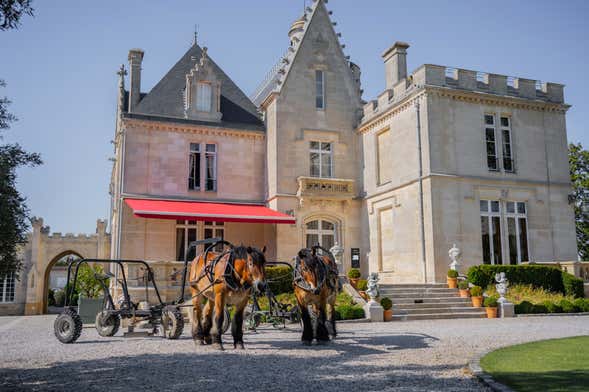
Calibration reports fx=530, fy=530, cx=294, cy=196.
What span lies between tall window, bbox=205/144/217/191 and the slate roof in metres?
1.18

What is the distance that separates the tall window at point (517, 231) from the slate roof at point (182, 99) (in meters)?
11.6

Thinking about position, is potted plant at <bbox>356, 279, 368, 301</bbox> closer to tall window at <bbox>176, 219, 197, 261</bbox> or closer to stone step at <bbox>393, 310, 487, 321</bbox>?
stone step at <bbox>393, 310, 487, 321</bbox>

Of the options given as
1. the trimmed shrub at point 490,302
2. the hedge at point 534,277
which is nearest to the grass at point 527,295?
the hedge at point 534,277

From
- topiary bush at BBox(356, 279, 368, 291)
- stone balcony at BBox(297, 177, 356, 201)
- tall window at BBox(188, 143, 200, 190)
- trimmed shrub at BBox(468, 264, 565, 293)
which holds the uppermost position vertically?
tall window at BBox(188, 143, 200, 190)

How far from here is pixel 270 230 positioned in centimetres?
2356

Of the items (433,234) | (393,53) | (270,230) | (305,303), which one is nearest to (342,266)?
(270,230)

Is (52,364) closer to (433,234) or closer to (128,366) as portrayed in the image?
(128,366)

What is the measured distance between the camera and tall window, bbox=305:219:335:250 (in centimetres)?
2317

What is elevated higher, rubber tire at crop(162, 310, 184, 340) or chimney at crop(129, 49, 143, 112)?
chimney at crop(129, 49, 143, 112)

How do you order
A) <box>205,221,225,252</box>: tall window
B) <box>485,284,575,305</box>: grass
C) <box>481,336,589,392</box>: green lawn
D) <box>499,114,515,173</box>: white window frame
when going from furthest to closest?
<box>205,221,225,252</box>: tall window < <box>499,114,515,173</box>: white window frame < <box>485,284,575,305</box>: grass < <box>481,336,589,392</box>: green lawn

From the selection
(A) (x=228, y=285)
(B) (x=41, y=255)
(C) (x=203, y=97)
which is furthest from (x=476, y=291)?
(B) (x=41, y=255)

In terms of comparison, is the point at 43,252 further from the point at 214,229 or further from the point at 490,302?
the point at 490,302

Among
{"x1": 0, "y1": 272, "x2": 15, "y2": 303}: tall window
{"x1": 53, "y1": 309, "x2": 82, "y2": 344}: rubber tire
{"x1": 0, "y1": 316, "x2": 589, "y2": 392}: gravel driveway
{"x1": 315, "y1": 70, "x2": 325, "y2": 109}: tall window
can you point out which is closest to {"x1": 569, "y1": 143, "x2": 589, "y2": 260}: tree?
{"x1": 315, "y1": 70, "x2": 325, "y2": 109}: tall window

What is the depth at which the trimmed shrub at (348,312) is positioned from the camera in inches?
594
